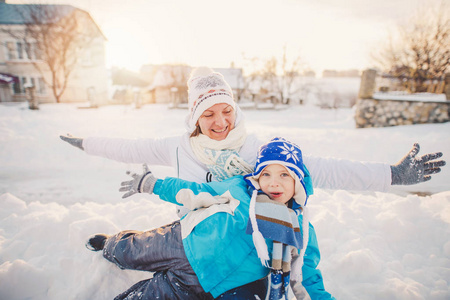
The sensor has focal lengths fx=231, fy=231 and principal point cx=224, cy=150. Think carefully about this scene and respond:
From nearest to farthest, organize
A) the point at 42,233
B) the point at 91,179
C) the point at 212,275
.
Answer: the point at 212,275
the point at 42,233
the point at 91,179

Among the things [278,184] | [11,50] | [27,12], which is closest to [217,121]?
[278,184]

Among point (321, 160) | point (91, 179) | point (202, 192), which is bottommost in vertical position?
point (91, 179)

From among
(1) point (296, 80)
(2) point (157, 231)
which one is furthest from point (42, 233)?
(1) point (296, 80)

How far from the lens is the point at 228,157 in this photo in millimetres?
1860

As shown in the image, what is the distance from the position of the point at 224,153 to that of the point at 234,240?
27.2 inches

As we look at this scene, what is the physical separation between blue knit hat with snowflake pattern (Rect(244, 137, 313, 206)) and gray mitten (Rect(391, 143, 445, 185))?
2.47ft

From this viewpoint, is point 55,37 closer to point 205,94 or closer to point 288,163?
point 205,94

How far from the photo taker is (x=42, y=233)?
2.28m

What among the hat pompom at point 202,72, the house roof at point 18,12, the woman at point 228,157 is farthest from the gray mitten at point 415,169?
the house roof at point 18,12

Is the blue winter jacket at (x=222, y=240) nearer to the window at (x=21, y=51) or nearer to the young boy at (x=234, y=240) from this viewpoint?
the young boy at (x=234, y=240)

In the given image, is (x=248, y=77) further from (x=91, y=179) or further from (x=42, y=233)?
(x=42, y=233)

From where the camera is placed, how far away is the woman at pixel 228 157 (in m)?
1.81

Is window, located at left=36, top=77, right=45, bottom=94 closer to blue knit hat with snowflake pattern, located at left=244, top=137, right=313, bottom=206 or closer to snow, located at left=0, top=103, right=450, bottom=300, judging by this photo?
snow, located at left=0, top=103, right=450, bottom=300

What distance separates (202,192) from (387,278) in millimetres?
1712
